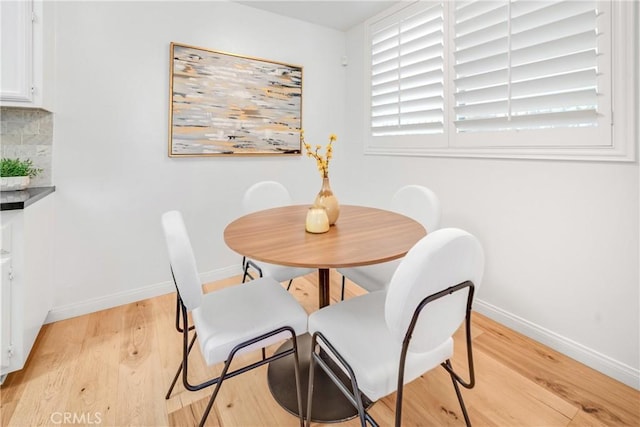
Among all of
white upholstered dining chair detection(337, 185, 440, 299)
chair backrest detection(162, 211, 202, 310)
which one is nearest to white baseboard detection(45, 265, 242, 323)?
white upholstered dining chair detection(337, 185, 440, 299)

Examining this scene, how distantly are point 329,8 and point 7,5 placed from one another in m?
2.16

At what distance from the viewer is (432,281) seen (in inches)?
33.1

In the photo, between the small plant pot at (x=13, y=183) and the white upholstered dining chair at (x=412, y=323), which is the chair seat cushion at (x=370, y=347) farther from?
the small plant pot at (x=13, y=183)

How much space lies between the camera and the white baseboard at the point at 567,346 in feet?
5.14

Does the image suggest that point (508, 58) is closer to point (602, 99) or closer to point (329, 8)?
point (602, 99)

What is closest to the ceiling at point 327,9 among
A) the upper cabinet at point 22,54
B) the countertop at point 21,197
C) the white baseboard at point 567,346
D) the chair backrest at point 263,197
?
the upper cabinet at point 22,54

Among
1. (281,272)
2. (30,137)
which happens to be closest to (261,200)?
(281,272)

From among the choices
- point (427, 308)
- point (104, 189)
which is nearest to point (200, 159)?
point (104, 189)

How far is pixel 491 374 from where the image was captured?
5.35ft

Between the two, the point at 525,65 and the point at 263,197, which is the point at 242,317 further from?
the point at 525,65

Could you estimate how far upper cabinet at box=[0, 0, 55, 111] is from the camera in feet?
5.40

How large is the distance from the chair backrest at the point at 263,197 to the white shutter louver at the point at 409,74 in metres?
1.21

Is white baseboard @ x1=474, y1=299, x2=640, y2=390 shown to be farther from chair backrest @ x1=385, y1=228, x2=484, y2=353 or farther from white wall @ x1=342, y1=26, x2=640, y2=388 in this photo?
chair backrest @ x1=385, y1=228, x2=484, y2=353

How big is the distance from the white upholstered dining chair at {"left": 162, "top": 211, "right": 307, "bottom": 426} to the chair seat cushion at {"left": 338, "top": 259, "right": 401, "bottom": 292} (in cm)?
47
